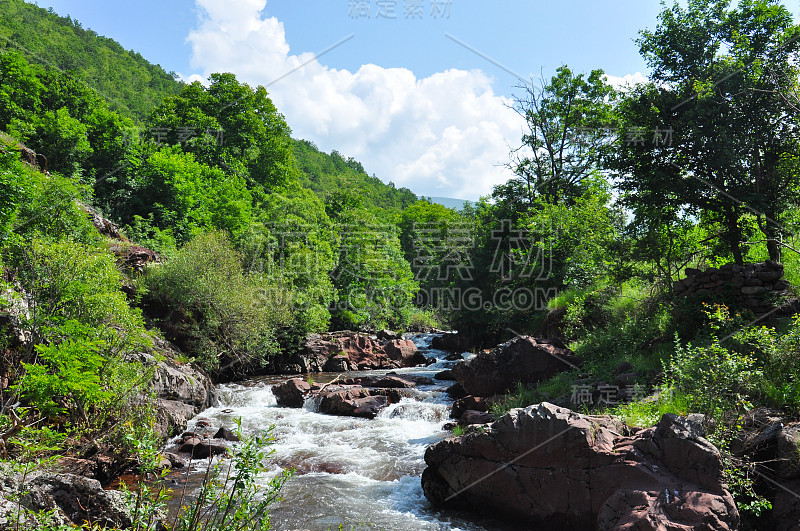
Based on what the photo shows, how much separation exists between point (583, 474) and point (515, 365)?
6.75 m

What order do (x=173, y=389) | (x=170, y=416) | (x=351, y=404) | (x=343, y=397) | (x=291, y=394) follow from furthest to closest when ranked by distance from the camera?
1. (x=291, y=394)
2. (x=343, y=397)
3. (x=351, y=404)
4. (x=173, y=389)
5. (x=170, y=416)

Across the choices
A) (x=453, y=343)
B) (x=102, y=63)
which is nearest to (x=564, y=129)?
(x=453, y=343)

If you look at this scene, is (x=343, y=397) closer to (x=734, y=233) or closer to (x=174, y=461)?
(x=174, y=461)

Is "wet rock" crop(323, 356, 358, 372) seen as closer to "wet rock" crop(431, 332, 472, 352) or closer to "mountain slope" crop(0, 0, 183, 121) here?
"wet rock" crop(431, 332, 472, 352)

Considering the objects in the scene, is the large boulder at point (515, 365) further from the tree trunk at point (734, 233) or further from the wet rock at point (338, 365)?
the wet rock at point (338, 365)

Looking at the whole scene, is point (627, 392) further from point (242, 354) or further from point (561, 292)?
point (242, 354)

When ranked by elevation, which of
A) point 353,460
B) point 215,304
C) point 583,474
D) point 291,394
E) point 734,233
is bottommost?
point 353,460

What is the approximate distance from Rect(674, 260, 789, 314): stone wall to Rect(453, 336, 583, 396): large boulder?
375cm

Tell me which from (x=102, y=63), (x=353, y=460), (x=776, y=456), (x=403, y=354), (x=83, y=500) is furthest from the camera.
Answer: (x=102, y=63)

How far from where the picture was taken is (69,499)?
555 cm

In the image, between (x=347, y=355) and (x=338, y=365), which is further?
(x=347, y=355)

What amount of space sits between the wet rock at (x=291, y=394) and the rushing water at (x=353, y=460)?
13.2 inches

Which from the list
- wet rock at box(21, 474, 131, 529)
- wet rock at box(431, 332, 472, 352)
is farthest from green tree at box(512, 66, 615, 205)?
wet rock at box(21, 474, 131, 529)

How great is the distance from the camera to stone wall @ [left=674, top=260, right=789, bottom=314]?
33.8ft
